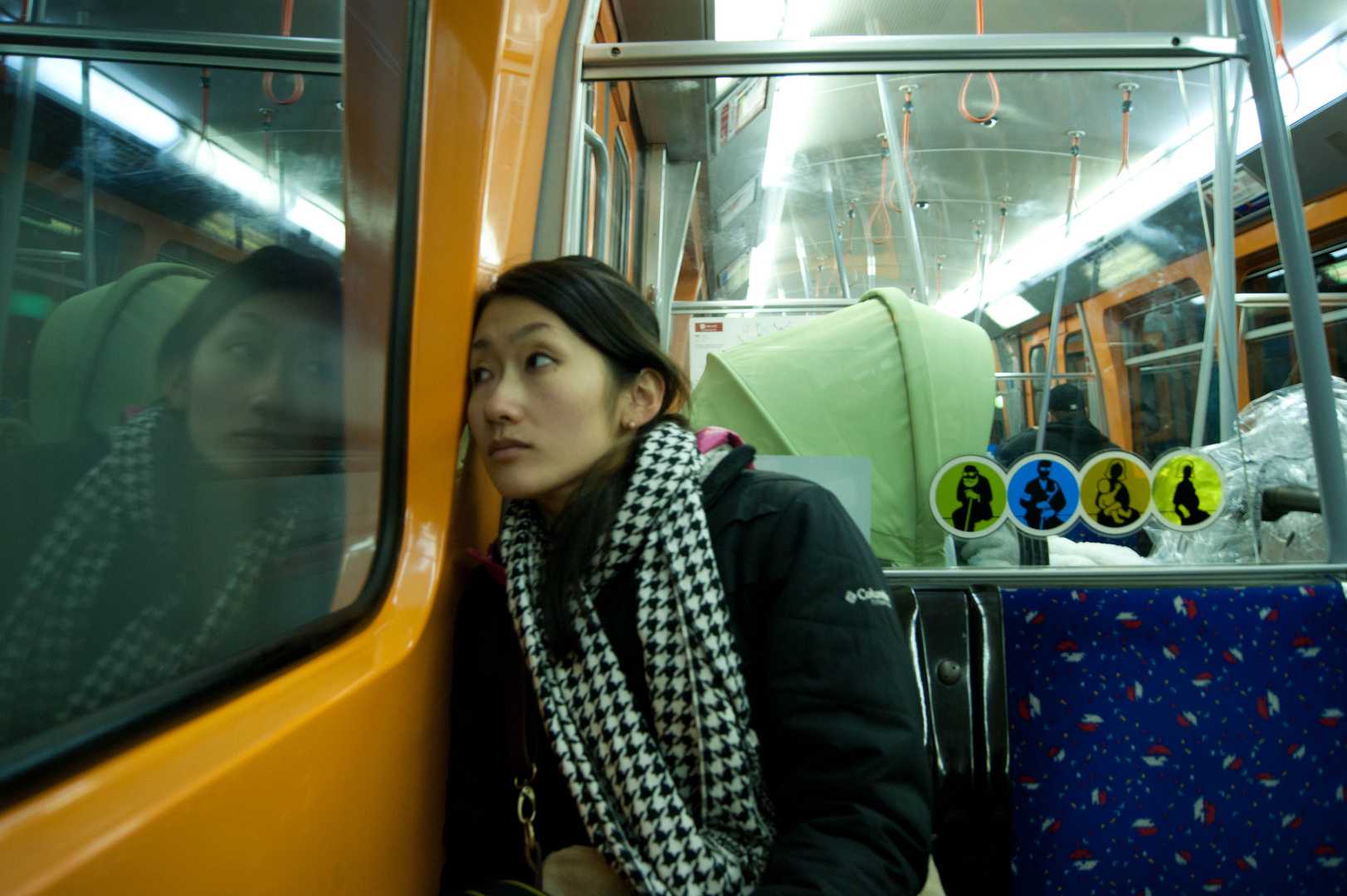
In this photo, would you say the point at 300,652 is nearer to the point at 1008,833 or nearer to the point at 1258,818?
the point at 1008,833

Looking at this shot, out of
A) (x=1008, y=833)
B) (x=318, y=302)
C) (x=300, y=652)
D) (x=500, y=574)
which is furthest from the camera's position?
(x=1008, y=833)

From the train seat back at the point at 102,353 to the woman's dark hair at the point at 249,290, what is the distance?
0.02m

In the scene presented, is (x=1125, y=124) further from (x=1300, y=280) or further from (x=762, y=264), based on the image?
(x=762, y=264)

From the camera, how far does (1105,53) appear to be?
1.60 m

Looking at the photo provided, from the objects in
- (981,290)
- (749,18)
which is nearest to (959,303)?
(981,290)

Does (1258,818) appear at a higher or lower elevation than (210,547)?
lower

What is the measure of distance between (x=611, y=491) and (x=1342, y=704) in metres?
1.52

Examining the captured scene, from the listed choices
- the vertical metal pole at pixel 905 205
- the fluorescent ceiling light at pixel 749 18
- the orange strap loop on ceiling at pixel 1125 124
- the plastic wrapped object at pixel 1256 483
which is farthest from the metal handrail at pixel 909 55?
the fluorescent ceiling light at pixel 749 18

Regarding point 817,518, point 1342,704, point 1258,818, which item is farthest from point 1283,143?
point 817,518

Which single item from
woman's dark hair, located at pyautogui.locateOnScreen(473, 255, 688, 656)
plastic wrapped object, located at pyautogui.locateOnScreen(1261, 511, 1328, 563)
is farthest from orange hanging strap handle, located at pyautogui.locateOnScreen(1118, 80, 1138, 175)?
woman's dark hair, located at pyautogui.locateOnScreen(473, 255, 688, 656)

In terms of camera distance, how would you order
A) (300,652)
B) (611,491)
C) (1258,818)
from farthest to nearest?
(1258,818) → (611,491) → (300,652)

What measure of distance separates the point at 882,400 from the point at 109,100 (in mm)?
1448

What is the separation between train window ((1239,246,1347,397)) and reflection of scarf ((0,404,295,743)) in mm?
2068

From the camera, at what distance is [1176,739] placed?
1.46 m
